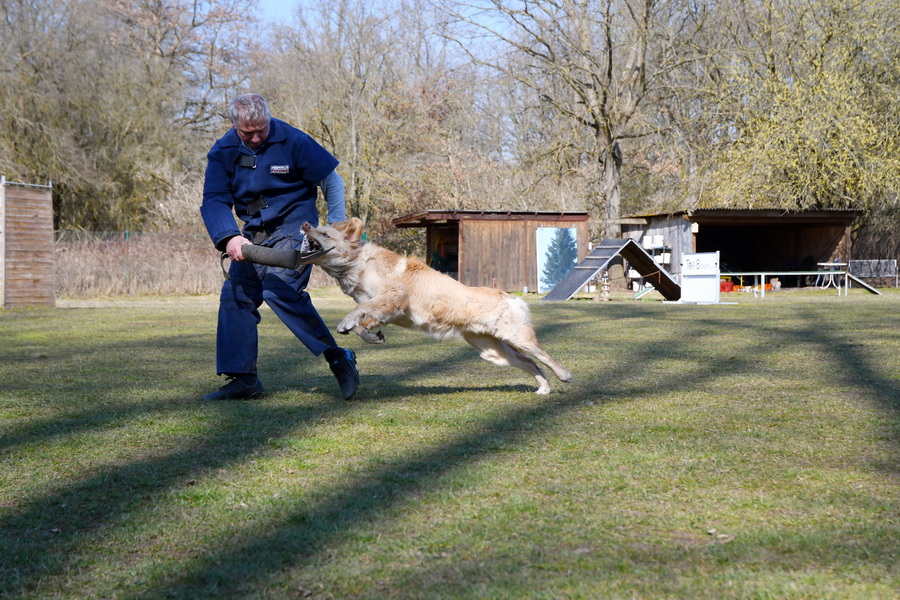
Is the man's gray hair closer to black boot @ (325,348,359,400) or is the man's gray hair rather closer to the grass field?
black boot @ (325,348,359,400)

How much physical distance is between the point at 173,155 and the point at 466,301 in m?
31.4

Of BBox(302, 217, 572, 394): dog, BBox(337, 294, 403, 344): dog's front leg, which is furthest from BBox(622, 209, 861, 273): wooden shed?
BBox(337, 294, 403, 344): dog's front leg

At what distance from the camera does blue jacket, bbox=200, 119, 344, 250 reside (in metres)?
6.48

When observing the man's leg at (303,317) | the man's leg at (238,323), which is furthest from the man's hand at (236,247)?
the man's leg at (303,317)

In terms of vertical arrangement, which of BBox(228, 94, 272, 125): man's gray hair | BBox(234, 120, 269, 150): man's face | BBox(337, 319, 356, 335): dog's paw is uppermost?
BBox(228, 94, 272, 125): man's gray hair

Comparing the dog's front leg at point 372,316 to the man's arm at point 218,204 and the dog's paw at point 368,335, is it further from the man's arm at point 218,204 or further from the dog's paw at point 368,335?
the man's arm at point 218,204

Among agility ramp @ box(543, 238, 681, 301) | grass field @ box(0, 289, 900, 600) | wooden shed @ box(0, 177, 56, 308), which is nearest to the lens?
grass field @ box(0, 289, 900, 600)

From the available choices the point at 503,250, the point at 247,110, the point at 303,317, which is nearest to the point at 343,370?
the point at 303,317

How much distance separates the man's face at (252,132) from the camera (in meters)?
6.31

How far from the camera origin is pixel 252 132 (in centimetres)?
636

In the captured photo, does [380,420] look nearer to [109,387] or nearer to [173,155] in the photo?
[109,387]

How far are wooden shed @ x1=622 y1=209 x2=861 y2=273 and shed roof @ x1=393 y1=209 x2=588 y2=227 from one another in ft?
8.37

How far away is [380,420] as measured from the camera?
5.91 meters

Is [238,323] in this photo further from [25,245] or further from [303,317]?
[25,245]
